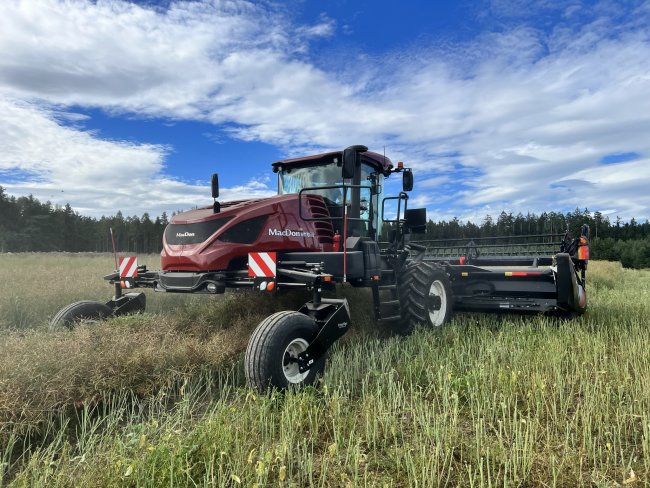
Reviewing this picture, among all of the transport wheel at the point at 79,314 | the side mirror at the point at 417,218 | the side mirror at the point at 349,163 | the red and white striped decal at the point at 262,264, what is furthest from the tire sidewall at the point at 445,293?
the transport wheel at the point at 79,314

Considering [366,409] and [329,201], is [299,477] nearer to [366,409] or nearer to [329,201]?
[366,409]

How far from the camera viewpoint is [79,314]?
583cm

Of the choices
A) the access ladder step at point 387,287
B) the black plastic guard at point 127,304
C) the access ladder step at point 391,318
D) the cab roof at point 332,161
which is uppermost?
the cab roof at point 332,161

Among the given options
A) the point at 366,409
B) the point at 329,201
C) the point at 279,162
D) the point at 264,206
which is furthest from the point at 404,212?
the point at 366,409

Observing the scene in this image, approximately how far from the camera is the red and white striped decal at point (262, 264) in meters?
4.66

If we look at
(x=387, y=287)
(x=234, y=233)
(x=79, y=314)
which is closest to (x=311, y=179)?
(x=234, y=233)

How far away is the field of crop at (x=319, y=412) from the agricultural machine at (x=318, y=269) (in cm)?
45

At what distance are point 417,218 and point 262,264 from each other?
2906mm

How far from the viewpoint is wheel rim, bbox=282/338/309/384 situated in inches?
159

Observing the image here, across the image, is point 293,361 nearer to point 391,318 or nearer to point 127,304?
point 391,318

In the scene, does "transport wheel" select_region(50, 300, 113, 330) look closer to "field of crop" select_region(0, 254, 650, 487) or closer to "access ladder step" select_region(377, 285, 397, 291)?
"field of crop" select_region(0, 254, 650, 487)

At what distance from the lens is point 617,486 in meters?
2.35

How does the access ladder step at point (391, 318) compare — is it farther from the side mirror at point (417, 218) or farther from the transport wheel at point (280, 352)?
the transport wheel at point (280, 352)

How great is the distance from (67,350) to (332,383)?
245 cm
